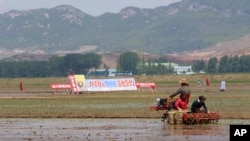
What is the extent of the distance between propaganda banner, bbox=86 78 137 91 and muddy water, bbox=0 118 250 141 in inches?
2309

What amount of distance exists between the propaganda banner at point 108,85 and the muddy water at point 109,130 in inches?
2309

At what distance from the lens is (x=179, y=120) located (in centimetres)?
3747

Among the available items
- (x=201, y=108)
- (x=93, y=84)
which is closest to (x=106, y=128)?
(x=201, y=108)

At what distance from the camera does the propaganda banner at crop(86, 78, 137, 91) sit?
100m

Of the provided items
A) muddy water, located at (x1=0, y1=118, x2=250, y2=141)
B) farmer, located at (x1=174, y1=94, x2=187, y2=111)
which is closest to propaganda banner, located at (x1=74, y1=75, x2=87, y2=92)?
muddy water, located at (x1=0, y1=118, x2=250, y2=141)

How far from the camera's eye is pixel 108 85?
Answer: 101 m

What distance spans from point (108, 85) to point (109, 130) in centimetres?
6680

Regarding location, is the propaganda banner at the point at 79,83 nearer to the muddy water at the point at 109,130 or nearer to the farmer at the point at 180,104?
the muddy water at the point at 109,130

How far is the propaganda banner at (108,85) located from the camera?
10031 cm

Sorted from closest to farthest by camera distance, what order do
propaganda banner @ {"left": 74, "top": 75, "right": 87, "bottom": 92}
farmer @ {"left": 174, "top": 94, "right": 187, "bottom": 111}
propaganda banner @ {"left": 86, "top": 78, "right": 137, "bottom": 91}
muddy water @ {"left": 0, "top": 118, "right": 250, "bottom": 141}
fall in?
muddy water @ {"left": 0, "top": 118, "right": 250, "bottom": 141}
farmer @ {"left": 174, "top": 94, "right": 187, "bottom": 111}
propaganda banner @ {"left": 74, "top": 75, "right": 87, "bottom": 92}
propaganda banner @ {"left": 86, "top": 78, "right": 137, "bottom": 91}

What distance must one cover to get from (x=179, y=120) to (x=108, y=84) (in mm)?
64130

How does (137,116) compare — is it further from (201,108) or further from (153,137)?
(153,137)

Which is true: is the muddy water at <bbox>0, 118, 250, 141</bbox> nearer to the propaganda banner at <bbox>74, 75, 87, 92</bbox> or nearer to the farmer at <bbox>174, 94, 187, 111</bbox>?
the farmer at <bbox>174, 94, 187, 111</bbox>

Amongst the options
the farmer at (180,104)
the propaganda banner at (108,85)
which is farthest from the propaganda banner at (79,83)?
the farmer at (180,104)
